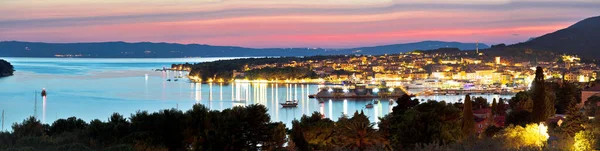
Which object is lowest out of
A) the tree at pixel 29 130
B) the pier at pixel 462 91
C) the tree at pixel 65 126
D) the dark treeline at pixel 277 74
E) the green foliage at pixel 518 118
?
the pier at pixel 462 91

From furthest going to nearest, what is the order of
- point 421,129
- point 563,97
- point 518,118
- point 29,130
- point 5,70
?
point 5,70, point 563,97, point 518,118, point 421,129, point 29,130

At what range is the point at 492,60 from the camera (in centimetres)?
6138

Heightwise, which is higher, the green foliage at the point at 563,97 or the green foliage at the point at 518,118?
the green foliage at the point at 563,97

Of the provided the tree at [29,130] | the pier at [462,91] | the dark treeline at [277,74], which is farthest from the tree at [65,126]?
the dark treeline at [277,74]

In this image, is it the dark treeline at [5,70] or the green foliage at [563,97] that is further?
the dark treeline at [5,70]

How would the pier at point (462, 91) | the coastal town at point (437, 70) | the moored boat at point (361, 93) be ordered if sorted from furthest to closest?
the coastal town at point (437, 70) → the pier at point (462, 91) → the moored boat at point (361, 93)

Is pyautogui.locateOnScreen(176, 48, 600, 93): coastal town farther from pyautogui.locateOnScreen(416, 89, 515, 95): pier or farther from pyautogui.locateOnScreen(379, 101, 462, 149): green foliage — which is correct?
pyautogui.locateOnScreen(379, 101, 462, 149): green foliage

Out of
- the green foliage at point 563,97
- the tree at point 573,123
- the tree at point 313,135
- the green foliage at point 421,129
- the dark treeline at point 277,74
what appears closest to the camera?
the tree at point 573,123

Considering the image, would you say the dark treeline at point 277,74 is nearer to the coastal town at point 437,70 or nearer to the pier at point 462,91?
the coastal town at point 437,70

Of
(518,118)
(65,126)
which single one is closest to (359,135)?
(65,126)

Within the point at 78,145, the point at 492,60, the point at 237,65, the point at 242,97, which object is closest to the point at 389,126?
the point at 78,145

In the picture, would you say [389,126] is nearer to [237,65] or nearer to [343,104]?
[343,104]

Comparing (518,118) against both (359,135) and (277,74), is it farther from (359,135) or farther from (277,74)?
(277,74)

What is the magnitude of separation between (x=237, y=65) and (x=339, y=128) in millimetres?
44558
